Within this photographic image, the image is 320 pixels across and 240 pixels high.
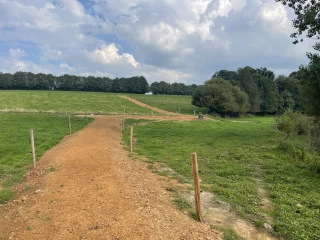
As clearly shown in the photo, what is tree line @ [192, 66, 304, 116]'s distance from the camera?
68125 millimetres

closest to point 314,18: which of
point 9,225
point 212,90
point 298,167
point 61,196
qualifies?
point 298,167

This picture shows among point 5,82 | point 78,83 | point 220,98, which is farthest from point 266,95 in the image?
point 5,82

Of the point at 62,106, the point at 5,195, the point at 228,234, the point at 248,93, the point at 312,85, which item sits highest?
the point at 312,85

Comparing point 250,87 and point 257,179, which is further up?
point 250,87

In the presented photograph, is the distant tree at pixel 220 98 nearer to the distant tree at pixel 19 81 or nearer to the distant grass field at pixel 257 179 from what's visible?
the distant grass field at pixel 257 179

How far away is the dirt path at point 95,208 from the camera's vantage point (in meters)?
6.86

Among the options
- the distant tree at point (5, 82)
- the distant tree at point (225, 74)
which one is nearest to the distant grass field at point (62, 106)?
the distant tree at point (225, 74)

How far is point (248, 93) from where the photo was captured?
269 feet

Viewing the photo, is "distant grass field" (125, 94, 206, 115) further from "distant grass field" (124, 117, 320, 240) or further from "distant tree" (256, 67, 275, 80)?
"distant grass field" (124, 117, 320, 240)

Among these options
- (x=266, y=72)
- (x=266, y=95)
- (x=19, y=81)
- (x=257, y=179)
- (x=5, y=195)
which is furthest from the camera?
(x=19, y=81)

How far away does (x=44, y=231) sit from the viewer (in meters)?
6.90

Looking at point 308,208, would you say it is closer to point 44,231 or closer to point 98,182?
point 98,182

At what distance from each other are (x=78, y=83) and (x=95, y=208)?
14246cm

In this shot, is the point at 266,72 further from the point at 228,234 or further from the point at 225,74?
the point at 228,234
